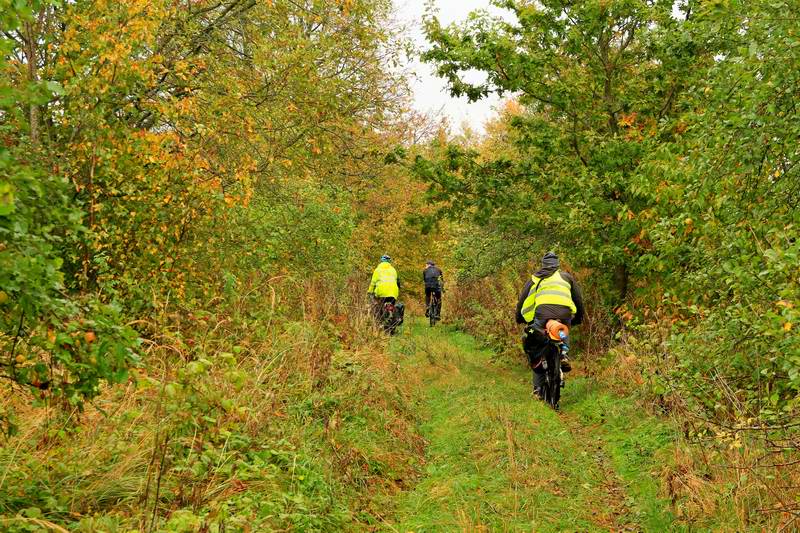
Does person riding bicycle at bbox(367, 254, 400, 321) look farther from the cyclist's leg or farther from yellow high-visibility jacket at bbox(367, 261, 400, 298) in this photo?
the cyclist's leg

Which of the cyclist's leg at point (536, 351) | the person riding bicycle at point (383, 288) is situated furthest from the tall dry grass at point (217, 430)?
the person riding bicycle at point (383, 288)

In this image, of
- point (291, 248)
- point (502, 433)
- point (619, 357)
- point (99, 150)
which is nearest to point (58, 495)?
point (99, 150)

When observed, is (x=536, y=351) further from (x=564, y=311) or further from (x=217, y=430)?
(x=217, y=430)

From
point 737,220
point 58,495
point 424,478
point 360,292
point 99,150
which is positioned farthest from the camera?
point 360,292

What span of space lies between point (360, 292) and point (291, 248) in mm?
2601

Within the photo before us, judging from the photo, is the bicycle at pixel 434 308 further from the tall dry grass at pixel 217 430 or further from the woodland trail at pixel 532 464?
the tall dry grass at pixel 217 430

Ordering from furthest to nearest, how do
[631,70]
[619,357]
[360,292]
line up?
1. [360,292]
2. [631,70]
3. [619,357]

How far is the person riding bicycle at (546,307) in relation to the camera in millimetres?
8609

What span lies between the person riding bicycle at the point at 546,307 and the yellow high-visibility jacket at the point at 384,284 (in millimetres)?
5140

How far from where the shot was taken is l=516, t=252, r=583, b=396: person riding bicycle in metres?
8.61

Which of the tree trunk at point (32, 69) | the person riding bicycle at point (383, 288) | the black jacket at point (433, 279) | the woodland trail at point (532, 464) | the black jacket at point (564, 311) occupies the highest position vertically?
the tree trunk at point (32, 69)

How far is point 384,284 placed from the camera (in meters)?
13.8

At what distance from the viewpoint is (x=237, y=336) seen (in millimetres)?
7305

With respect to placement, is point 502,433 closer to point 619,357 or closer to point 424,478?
point 424,478
